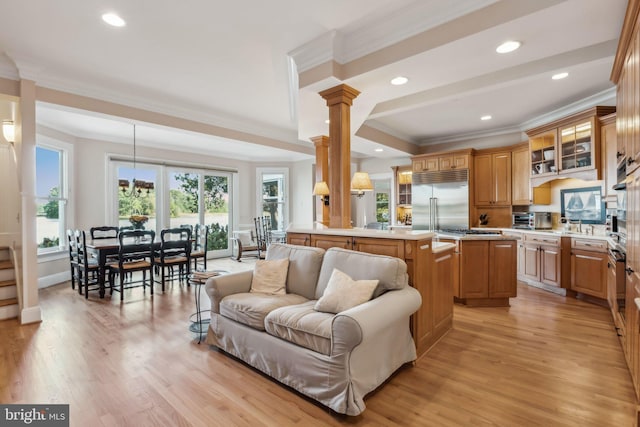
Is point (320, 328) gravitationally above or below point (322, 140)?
below

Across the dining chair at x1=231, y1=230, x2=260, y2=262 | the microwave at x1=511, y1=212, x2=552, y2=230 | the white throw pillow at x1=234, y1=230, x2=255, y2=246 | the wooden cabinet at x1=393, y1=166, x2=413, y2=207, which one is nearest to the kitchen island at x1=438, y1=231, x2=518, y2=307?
the microwave at x1=511, y1=212, x2=552, y2=230

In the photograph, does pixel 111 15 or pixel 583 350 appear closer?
pixel 111 15

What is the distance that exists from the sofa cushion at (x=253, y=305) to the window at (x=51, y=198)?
15.0 feet

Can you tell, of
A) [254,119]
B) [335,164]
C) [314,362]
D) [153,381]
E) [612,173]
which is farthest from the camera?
[254,119]

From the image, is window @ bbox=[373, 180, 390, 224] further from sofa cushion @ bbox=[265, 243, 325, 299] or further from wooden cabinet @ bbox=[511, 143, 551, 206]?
sofa cushion @ bbox=[265, 243, 325, 299]

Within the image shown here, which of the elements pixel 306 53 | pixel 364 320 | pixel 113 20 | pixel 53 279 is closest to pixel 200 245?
pixel 53 279

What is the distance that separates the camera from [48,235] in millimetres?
5504

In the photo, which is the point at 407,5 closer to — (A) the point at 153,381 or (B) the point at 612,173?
(A) the point at 153,381

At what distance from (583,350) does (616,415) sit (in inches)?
40.6

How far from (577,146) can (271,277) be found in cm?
478

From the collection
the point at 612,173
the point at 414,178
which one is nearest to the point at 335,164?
the point at 612,173

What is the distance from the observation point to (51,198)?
5.36 meters

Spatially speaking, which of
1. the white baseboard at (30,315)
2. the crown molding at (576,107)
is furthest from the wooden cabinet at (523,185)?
the white baseboard at (30,315)

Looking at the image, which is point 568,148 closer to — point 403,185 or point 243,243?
point 403,185
